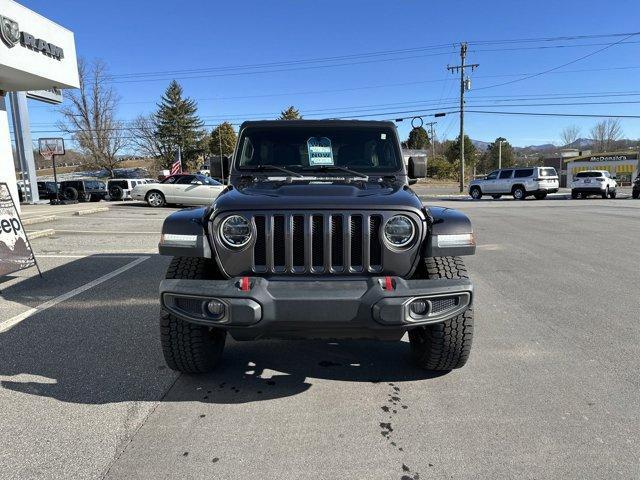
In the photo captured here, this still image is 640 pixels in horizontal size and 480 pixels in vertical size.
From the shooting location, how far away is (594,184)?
2550cm

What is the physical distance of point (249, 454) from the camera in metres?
2.42

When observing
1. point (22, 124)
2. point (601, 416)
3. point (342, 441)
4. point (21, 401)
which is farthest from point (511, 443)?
point (22, 124)

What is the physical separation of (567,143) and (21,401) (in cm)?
10281

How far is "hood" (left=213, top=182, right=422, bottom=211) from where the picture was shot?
277 centimetres

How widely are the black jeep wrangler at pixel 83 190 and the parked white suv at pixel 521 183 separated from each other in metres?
22.7

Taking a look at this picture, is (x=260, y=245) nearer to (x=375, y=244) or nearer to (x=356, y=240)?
(x=356, y=240)

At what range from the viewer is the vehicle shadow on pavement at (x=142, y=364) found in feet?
10.2

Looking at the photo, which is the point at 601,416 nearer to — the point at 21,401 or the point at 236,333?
the point at 236,333

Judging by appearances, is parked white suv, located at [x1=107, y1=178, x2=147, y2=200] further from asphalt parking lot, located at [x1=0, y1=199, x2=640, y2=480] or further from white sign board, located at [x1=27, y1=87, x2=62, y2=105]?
asphalt parking lot, located at [x1=0, y1=199, x2=640, y2=480]

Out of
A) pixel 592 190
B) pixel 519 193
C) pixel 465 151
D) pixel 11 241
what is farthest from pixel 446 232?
pixel 465 151

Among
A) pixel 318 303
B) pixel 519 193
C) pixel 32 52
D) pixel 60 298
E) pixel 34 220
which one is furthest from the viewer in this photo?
pixel 519 193

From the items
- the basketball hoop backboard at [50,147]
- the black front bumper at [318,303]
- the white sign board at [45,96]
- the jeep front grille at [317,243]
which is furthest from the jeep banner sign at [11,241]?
the basketball hoop backboard at [50,147]

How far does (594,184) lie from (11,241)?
27.7 meters

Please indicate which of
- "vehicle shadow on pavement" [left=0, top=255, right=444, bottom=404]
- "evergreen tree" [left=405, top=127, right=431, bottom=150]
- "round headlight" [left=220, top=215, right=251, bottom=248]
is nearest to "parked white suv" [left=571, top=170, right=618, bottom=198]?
"vehicle shadow on pavement" [left=0, top=255, right=444, bottom=404]
